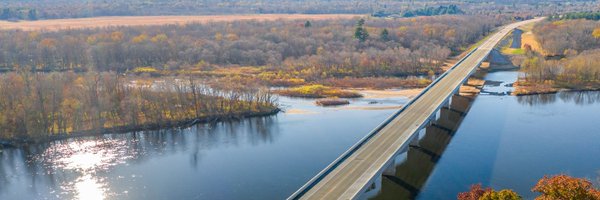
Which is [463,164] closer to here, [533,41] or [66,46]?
[66,46]

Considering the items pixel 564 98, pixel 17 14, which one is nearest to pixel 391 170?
pixel 564 98

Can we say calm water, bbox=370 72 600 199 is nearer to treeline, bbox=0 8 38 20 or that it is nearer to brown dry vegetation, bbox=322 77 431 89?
brown dry vegetation, bbox=322 77 431 89

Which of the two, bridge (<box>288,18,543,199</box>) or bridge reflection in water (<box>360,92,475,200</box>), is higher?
bridge (<box>288,18,543,199</box>)

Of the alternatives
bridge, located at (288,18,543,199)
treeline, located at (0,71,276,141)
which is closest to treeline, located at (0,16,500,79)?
treeline, located at (0,71,276,141)

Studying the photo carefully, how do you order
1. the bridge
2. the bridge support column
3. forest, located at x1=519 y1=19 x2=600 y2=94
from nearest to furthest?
the bridge
the bridge support column
forest, located at x1=519 y1=19 x2=600 y2=94

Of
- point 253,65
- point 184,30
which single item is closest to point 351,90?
point 253,65

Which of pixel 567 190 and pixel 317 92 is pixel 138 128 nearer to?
pixel 317 92
